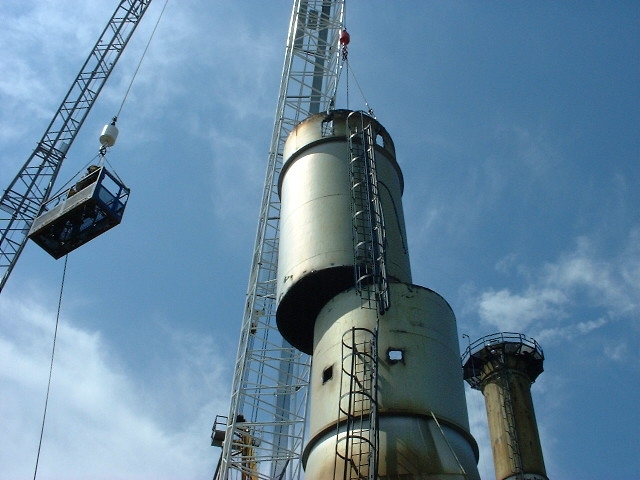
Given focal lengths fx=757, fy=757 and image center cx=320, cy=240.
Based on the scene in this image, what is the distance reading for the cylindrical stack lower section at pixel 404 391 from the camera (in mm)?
18922

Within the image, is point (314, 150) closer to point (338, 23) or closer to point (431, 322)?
point (431, 322)

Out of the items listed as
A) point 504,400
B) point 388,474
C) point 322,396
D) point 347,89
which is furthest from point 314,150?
point 504,400

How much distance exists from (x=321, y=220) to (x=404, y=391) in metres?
6.96

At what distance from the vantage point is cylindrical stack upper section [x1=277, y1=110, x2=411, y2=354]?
2377 centimetres

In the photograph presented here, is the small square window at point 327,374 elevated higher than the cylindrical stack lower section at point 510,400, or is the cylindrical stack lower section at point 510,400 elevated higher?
the cylindrical stack lower section at point 510,400

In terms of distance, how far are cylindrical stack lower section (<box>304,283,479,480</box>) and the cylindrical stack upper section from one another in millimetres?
1273

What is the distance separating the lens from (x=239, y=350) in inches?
1332

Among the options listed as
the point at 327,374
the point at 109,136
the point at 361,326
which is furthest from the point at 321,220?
the point at 109,136

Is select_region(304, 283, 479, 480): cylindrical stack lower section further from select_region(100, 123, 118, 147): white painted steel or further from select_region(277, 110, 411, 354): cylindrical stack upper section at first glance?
select_region(100, 123, 118, 147): white painted steel

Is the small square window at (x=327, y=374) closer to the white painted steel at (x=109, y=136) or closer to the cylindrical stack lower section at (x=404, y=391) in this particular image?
the cylindrical stack lower section at (x=404, y=391)

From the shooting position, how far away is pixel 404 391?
19969mm

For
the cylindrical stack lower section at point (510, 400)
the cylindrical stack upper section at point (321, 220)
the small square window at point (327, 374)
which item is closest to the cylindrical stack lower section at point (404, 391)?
the small square window at point (327, 374)

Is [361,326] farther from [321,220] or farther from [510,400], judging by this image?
[510,400]

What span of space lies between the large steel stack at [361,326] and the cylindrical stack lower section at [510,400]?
15547mm
